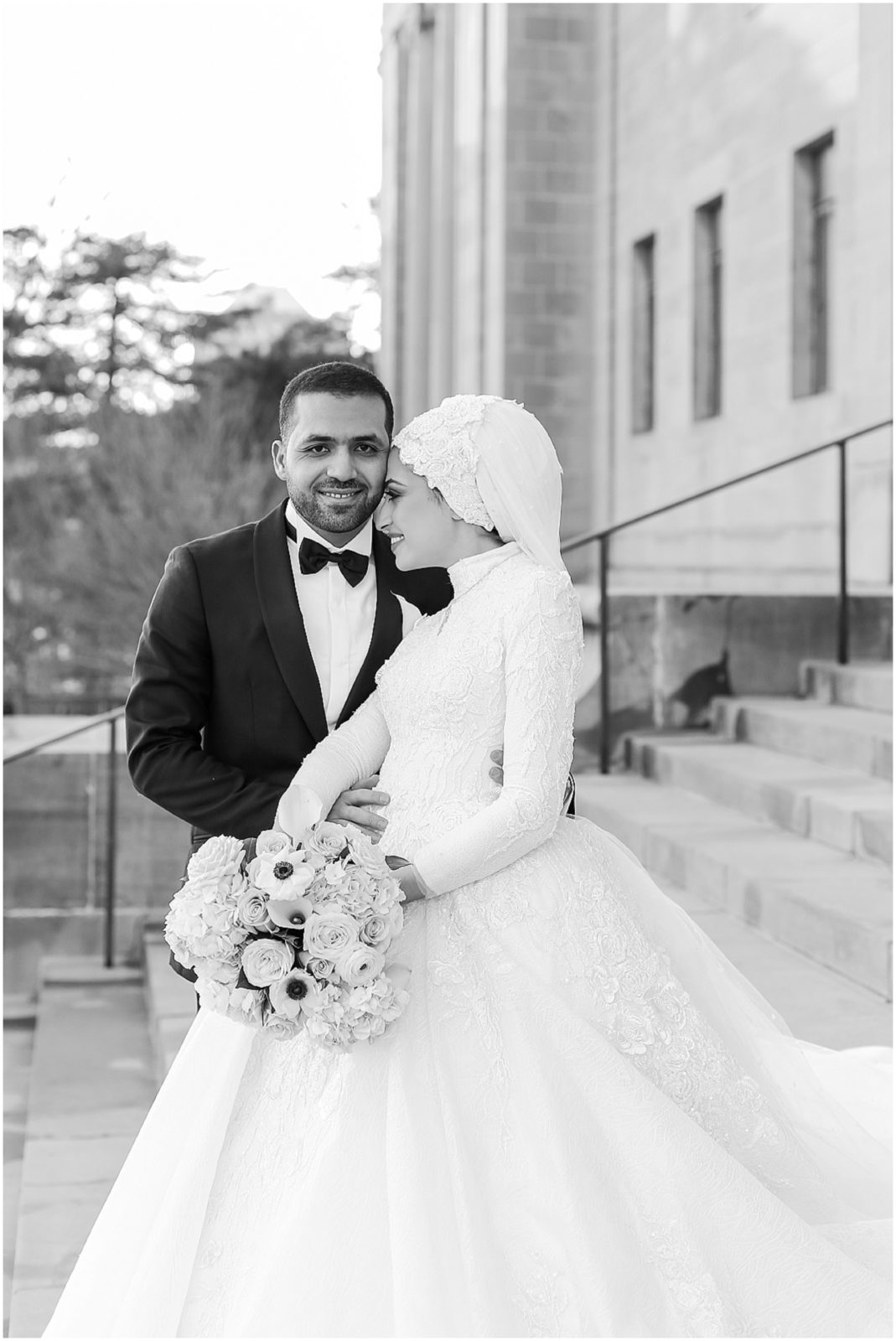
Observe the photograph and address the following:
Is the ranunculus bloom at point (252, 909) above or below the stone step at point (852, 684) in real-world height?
below

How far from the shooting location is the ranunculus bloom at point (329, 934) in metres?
2.47

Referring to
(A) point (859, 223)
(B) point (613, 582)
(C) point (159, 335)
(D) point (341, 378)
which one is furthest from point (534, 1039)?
(C) point (159, 335)

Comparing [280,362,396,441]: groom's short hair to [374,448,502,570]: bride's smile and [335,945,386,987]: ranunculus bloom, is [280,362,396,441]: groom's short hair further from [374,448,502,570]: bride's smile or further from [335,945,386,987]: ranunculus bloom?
[335,945,386,987]: ranunculus bloom

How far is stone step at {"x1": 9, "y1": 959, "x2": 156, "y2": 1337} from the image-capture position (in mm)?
4082

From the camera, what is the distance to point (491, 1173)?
8.71ft

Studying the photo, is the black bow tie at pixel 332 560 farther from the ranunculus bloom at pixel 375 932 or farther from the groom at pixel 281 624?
the ranunculus bloom at pixel 375 932

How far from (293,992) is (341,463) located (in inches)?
43.1

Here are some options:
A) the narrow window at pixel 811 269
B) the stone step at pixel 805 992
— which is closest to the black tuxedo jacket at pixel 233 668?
the stone step at pixel 805 992

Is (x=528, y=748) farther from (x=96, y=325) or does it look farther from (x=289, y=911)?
(x=96, y=325)

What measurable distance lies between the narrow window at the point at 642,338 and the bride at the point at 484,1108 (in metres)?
13.5

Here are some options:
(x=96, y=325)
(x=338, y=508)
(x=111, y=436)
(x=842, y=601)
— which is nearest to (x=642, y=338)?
(x=842, y=601)

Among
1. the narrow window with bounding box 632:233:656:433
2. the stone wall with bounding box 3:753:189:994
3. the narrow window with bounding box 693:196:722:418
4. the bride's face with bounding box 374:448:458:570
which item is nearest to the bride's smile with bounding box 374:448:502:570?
the bride's face with bounding box 374:448:458:570

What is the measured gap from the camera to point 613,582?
16.1 metres

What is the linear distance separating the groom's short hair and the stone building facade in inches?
242
